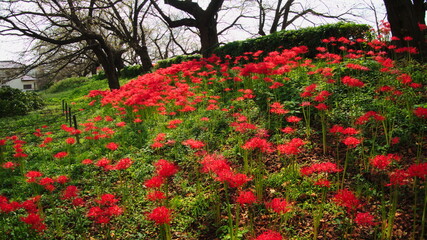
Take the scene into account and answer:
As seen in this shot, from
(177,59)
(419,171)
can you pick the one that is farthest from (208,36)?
(419,171)

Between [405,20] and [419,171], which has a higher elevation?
[405,20]

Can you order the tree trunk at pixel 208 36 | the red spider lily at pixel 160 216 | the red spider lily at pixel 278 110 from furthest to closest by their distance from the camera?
the tree trunk at pixel 208 36 → the red spider lily at pixel 278 110 → the red spider lily at pixel 160 216

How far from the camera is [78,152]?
6.15 meters

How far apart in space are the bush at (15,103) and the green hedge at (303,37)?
11577mm

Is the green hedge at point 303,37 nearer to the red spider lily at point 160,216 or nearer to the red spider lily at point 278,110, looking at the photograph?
the red spider lily at point 278,110

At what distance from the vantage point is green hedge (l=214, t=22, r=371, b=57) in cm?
804

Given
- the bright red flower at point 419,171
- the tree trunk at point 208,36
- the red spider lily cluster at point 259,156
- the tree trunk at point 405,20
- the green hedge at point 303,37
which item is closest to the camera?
the bright red flower at point 419,171

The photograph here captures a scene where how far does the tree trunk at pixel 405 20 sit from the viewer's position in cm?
625

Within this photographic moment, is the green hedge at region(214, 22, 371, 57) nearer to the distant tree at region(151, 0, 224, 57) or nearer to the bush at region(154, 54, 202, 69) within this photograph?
the distant tree at region(151, 0, 224, 57)

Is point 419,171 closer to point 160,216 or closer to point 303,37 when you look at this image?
point 160,216

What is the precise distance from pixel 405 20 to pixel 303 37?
11.2ft

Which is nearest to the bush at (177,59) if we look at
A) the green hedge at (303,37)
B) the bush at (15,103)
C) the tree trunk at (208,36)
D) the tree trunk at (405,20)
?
the tree trunk at (208,36)

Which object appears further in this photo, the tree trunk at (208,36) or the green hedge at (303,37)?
the tree trunk at (208,36)

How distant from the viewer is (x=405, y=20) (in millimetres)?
6281
